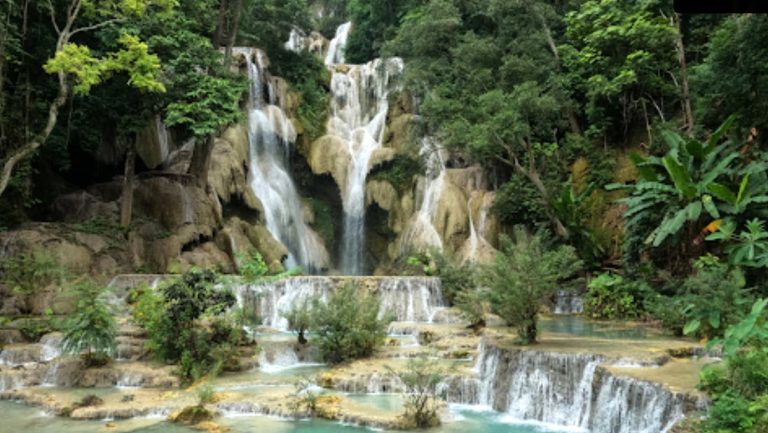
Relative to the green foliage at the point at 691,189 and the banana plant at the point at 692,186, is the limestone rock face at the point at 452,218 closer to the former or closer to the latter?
the green foliage at the point at 691,189

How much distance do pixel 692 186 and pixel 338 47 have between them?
26.4 m

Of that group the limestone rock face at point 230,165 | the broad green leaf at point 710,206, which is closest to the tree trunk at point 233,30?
the limestone rock face at point 230,165

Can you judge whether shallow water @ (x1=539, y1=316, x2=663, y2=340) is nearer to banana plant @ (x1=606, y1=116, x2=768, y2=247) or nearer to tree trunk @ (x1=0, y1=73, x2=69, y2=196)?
banana plant @ (x1=606, y1=116, x2=768, y2=247)

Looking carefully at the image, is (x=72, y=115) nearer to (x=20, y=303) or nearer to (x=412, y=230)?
(x=20, y=303)

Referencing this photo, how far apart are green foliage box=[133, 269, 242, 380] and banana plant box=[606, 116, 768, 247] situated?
9825mm

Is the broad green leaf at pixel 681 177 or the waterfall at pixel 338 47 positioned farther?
the waterfall at pixel 338 47

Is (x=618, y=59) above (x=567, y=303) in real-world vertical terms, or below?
above

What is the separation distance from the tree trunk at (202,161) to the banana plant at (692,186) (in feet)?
45.8

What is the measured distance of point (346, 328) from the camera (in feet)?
39.3

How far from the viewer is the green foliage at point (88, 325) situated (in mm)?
11390

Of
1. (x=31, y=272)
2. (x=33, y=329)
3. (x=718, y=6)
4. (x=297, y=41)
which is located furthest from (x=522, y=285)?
(x=297, y=41)

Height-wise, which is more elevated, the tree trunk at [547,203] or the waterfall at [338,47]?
the waterfall at [338,47]

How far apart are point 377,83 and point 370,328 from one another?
60.8ft

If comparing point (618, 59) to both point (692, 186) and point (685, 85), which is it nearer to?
point (685, 85)
